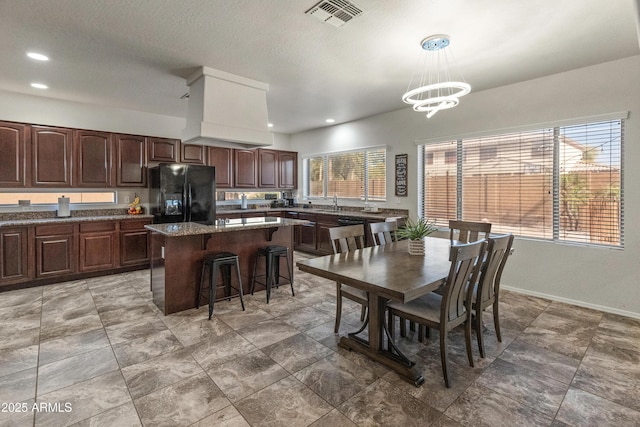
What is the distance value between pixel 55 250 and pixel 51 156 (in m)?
1.38

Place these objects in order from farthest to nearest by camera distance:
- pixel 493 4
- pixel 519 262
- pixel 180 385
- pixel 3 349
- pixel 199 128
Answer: pixel 519 262, pixel 199 128, pixel 3 349, pixel 493 4, pixel 180 385

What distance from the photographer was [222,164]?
21.0 feet

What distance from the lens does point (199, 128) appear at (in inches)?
145

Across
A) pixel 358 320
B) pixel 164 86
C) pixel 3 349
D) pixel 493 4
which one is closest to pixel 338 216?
pixel 358 320

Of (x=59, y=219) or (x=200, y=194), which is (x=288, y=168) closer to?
(x=200, y=194)

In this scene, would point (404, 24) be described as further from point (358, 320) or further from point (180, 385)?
point (180, 385)

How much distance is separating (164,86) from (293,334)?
3.61m

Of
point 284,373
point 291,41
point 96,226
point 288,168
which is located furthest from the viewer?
point 288,168

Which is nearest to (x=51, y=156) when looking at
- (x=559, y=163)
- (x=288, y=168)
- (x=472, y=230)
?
(x=288, y=168)

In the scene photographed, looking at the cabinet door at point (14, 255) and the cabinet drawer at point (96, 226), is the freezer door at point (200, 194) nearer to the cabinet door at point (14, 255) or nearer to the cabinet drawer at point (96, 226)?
the cabinet drawer at point (96, 226)

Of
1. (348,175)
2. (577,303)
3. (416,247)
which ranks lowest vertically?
(577,303)

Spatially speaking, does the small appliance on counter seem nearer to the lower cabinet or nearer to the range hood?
the lower cabinet

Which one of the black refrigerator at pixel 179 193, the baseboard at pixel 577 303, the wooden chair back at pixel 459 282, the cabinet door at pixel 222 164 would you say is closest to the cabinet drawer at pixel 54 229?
the black refrigerator at pixel 179 193

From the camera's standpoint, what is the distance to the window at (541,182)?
3.55m
